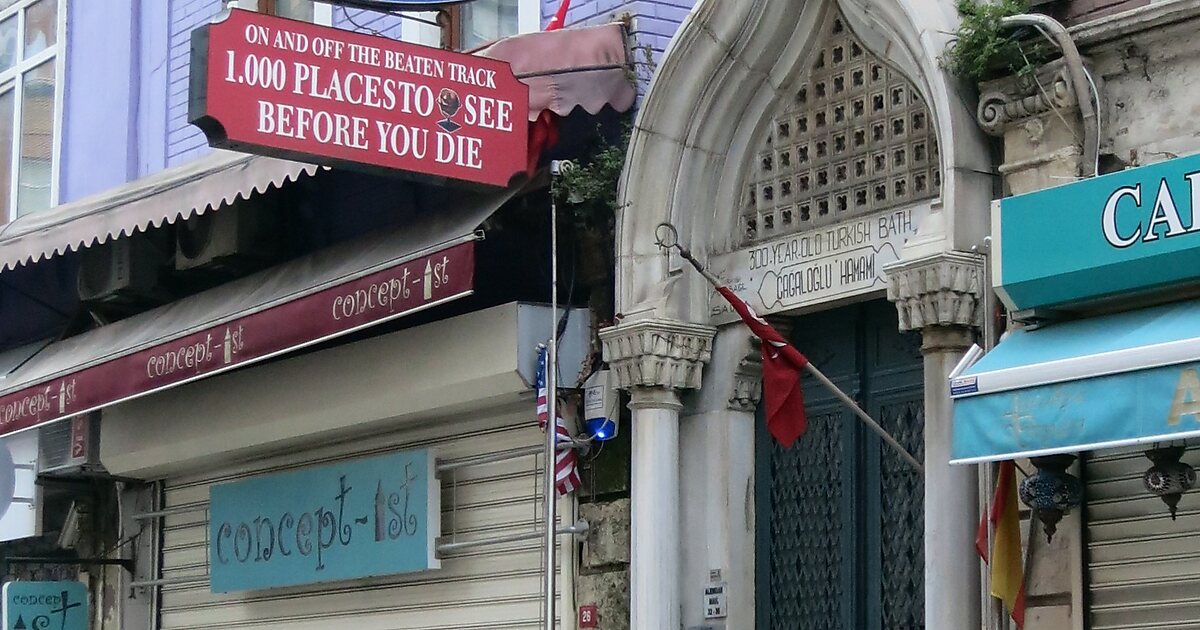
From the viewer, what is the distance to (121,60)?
55.1ft

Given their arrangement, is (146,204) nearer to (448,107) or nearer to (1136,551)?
(448,107)

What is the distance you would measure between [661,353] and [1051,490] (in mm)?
2883

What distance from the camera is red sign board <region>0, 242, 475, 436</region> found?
1127 cm

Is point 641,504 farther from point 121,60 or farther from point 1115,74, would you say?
point 121,60

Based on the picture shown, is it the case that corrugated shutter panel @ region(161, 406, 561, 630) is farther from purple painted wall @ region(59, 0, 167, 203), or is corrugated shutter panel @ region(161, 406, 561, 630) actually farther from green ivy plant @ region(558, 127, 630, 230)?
purple painted wall @ region(59, 0, 167, 203)

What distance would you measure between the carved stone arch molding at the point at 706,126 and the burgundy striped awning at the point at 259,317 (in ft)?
2.76

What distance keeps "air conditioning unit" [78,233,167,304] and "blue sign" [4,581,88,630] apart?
7.60ft

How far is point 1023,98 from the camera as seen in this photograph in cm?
921

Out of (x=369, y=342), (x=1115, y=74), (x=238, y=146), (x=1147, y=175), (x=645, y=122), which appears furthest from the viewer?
(x=369, y=342)

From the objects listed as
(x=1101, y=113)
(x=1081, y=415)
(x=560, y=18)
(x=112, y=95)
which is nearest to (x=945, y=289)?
(x=1101, y=113)

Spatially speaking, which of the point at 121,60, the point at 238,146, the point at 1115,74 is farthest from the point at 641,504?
the point at 121,60

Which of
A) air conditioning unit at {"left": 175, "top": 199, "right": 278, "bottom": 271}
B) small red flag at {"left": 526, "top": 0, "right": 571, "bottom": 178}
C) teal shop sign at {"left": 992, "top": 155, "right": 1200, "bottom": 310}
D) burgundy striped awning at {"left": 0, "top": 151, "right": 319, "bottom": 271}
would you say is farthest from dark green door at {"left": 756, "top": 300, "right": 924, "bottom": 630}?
air conditioning unit at {"left": 175, "top": 199, "right": 278, "bottom": 271}

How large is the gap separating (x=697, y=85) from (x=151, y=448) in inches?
237

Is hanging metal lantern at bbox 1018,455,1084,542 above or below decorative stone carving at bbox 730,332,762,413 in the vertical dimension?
below
